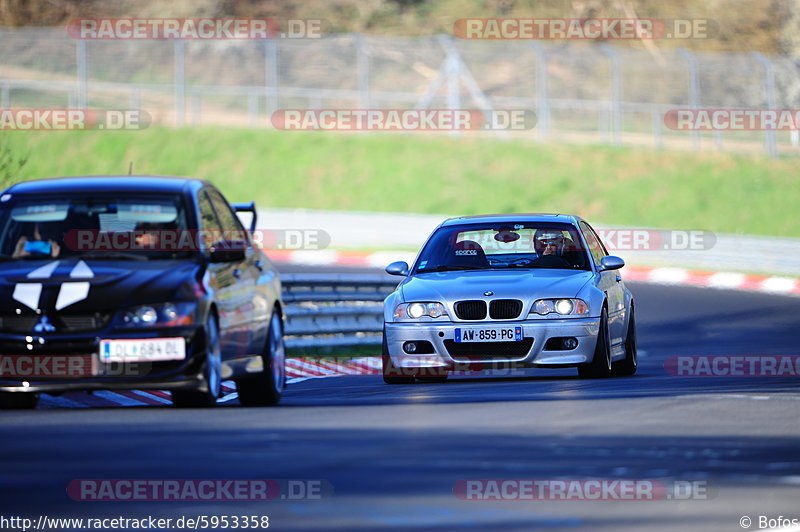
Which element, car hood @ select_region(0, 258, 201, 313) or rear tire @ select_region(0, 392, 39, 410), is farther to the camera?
rear tire @ select_region(0, 392, 39, 410)

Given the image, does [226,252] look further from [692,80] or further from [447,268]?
[692,80]

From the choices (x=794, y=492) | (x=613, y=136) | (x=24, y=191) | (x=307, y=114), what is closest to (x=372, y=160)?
(x=307, y=114)

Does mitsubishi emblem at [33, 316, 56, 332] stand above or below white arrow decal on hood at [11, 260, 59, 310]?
below

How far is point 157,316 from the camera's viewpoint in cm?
1057

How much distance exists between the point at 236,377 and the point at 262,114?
38.9 metres

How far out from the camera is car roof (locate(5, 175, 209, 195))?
11.6 m

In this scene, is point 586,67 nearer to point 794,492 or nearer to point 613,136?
point 613,136

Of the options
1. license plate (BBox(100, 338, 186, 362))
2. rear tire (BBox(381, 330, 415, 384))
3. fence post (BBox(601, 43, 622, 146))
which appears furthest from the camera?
fence post (BBox(601, 43, 622, 146))

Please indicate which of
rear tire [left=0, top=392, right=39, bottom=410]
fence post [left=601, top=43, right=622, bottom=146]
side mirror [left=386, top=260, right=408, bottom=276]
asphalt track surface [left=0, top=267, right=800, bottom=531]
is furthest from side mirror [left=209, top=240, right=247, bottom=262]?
fence post [left=601, top=43, right=622, bottom=146]

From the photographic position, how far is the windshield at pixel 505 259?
1468 cm

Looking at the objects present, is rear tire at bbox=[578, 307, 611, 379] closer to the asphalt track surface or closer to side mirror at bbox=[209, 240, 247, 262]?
the asphalt track surface

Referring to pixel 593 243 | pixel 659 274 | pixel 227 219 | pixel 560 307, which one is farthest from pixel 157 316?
pixel 659 274

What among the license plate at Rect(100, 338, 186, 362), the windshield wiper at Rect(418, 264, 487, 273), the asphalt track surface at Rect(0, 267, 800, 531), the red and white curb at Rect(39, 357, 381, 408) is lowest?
the red and white curb at Rect(39, 357, 381, 408)

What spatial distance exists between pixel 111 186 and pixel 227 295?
3.84 feet
